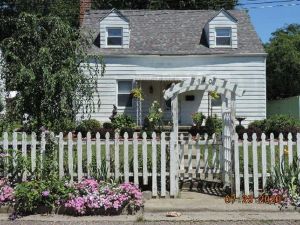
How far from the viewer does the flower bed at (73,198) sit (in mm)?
8211

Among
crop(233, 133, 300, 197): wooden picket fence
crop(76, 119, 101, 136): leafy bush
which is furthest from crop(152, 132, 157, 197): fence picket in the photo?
crop(76, 119, 101, 136): leafy bush

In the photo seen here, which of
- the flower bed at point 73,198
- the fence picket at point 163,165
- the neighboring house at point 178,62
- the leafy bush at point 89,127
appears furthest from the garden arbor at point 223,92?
the neighboring house at point 178,62

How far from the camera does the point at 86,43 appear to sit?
12.1 m

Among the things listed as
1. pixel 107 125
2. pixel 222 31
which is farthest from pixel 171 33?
pixel 107 125

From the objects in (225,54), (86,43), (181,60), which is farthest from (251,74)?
(86,43)

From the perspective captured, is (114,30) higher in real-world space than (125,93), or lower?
higher

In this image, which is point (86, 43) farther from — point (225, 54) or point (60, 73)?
point (225, 54)

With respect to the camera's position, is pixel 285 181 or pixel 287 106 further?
pixel 287 106

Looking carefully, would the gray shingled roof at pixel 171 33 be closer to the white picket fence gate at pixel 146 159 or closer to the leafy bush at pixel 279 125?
the leafy bush at pixel 279 125

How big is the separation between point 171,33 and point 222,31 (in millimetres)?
2597

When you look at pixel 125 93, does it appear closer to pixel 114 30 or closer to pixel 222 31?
pixel 114 30

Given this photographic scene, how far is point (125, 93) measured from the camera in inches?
995

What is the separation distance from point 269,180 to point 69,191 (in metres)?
3.56

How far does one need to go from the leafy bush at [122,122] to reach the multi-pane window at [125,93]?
1.82 m
